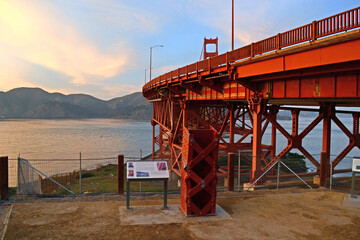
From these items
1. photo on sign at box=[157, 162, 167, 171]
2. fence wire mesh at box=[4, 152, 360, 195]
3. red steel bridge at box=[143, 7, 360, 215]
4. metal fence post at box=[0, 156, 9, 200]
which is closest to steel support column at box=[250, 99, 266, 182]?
red steel bridge at box=[143, 7, 360, 215]

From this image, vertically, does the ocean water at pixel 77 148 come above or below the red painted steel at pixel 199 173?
below

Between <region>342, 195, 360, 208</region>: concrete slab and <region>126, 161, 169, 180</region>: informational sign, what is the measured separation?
6872mm

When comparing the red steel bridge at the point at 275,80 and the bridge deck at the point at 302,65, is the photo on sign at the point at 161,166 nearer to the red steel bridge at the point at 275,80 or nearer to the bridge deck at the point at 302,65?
the red steel bridge at the point at 275,80

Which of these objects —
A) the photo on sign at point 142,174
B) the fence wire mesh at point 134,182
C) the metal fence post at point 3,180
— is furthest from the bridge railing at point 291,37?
the metal fence post at point 3,180

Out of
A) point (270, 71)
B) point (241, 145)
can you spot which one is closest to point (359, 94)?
point (270, 71)

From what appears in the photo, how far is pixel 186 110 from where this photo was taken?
27.3 m

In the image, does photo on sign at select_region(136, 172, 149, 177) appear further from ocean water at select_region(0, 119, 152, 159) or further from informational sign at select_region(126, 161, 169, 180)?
ocean water at select_region(0, 119, 152, 159)

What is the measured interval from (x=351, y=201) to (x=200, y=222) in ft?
21.1

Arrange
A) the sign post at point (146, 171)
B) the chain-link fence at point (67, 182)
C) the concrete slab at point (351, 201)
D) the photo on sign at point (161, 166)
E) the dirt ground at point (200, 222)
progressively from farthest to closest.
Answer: the chain-link fence at point (67, 182) < the concrete slab at point (351, 201) < the photo on sign at point (161, 166) < the sign post at point (146, 171) < the dirt ground at point (200, 222)

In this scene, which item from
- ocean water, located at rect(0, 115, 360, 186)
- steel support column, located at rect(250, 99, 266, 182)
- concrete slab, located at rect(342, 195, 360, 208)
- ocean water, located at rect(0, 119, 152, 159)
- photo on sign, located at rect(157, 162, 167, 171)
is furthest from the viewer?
ocean water, located at rect(0, 119, 152, 159)

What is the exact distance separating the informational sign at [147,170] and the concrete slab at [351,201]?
6.87 m

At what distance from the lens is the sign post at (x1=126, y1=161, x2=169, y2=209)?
8.70 meters

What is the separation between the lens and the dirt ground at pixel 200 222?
23.9 feet

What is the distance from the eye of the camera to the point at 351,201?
34.5ft
